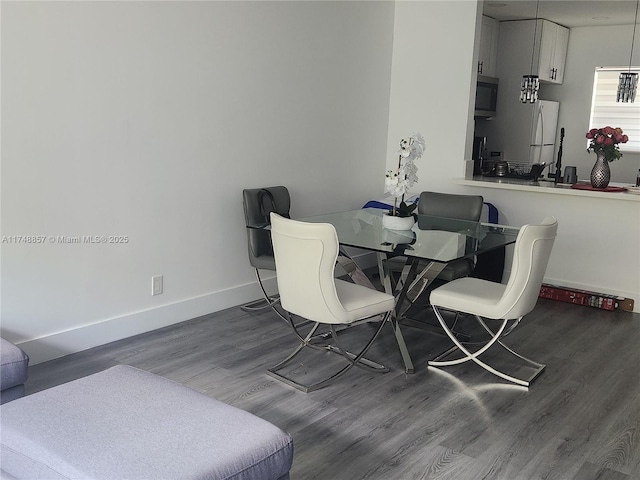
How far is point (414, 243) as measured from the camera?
3.61 metres

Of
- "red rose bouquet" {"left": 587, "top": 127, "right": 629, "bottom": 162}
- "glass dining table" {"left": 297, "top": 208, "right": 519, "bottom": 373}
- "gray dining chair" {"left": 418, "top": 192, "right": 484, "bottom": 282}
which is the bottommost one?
"glass dining table" {"left": 297, "top": 208, "right": 519, "bottom": 373}

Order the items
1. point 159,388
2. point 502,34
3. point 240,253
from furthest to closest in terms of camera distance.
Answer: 1. point 502,34
2. point 240,253
3. point 159,388

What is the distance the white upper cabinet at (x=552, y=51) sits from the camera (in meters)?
7.70

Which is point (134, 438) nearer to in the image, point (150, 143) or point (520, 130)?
point (150, 143)

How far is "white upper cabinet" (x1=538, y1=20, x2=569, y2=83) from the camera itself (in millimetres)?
7703

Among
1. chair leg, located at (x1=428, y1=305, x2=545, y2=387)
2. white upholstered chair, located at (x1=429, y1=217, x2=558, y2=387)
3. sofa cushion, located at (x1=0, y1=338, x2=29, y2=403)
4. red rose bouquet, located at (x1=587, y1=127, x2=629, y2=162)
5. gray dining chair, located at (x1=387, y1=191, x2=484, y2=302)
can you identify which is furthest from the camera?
red rose bouquet, located at (x1=587, y1=127, x2=629, y2=162)

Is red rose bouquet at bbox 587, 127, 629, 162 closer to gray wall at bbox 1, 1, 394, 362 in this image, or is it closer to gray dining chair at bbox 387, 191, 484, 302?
gray dining chair at bbox 387, 191, 484, 302

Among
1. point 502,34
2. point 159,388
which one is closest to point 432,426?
point 159,388

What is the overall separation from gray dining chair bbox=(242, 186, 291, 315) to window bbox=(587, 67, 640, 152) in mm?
5511

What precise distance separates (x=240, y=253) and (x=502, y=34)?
485 cm

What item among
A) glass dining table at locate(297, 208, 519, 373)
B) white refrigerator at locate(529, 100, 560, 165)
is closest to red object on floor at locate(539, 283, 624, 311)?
glass dining table at locate(297, 208, 519, 373)

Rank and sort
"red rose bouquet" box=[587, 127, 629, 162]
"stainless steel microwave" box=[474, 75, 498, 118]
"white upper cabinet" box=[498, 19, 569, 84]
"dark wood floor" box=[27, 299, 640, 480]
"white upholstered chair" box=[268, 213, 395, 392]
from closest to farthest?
"dark wood floor" box=[27, 299, 640, 480], "white upholstered chair" box=[268, 213, 395, 392], "red rose bouquet" box=[587, 127, 629, 162], "stainless steel microwave" box=[474, 75, 498, 118], "white upper cabinet" box=[498, 19, 569, 84]

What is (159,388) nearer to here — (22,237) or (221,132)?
(22,237)

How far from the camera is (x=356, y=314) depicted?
10.9 feet
